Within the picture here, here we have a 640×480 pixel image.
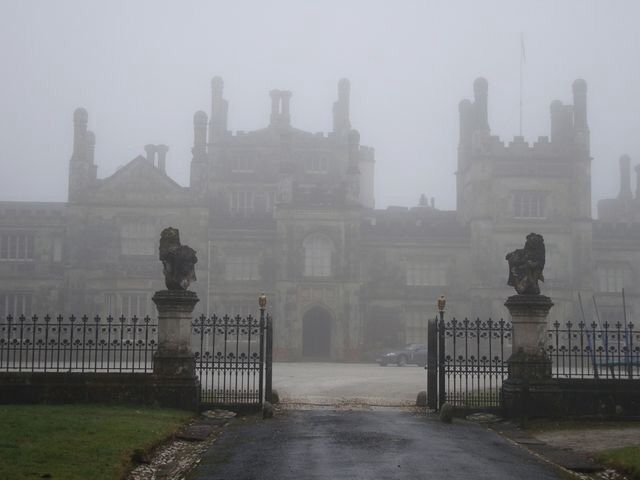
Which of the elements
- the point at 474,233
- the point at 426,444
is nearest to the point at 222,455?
the point at 426,444

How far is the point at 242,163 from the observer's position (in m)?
61.4

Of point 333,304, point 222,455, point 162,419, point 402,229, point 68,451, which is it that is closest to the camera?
point 68,451

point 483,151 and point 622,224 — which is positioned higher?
point 483,151

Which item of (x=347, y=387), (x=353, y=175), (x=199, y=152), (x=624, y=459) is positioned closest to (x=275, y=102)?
(x=199, y=152)

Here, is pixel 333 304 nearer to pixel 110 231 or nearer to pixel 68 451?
pixel 110 231

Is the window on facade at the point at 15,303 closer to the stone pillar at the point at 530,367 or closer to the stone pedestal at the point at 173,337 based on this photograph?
the stone pedestal at the point at 173,337

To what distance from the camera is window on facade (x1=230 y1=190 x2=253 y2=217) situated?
5956 cm

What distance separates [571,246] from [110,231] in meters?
26.7

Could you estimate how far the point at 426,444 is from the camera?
1448cm

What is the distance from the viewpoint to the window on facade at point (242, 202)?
195 ft

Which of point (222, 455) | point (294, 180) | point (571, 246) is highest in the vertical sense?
point (294, 180)

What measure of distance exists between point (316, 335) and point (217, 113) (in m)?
20.1

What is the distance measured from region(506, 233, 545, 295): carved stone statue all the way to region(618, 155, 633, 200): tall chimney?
5474 cm

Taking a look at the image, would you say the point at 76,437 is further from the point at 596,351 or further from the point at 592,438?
the point at 596,351
